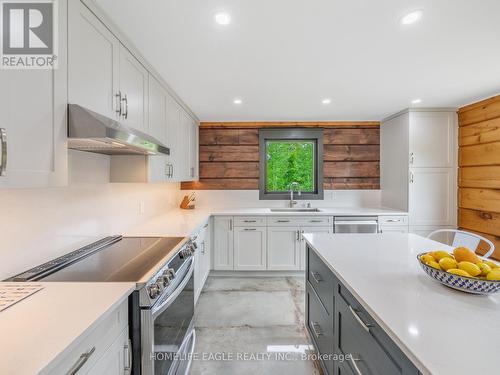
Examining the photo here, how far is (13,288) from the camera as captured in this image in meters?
1.08

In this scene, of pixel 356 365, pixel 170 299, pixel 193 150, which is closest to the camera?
pixel 356 365

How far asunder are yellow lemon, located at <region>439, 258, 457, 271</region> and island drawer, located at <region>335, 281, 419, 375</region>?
1.32 ft

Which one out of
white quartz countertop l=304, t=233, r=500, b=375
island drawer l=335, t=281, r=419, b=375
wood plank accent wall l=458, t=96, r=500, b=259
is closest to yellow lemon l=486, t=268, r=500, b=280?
white quartz countertop l=304, t=233, r=500, b=375

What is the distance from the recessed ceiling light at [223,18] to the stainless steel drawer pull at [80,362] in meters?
1.71

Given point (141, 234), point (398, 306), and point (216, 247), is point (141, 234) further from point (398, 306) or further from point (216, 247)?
point (398, 306)

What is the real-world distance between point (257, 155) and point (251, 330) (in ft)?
8.17

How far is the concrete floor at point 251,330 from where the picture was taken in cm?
190

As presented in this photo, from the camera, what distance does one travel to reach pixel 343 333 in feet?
4.32

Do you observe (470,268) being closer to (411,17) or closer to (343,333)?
(343,333)

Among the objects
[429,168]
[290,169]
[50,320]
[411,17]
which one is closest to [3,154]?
[50,320]

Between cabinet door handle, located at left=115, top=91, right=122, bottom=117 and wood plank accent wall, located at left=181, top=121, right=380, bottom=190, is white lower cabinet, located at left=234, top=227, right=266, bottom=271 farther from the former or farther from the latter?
cabinet door handle, located at left=115, top=91, right=122, bottom=117

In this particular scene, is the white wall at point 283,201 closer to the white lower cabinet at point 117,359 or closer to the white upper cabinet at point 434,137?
the white upper cabinet at point 434,137

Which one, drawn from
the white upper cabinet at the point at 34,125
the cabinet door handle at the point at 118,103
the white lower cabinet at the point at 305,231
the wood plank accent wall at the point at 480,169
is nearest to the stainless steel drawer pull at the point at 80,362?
the white upper cabinet at the point at 34,125

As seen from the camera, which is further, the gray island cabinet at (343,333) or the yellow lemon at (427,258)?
the yellow lemon at (427,258)
